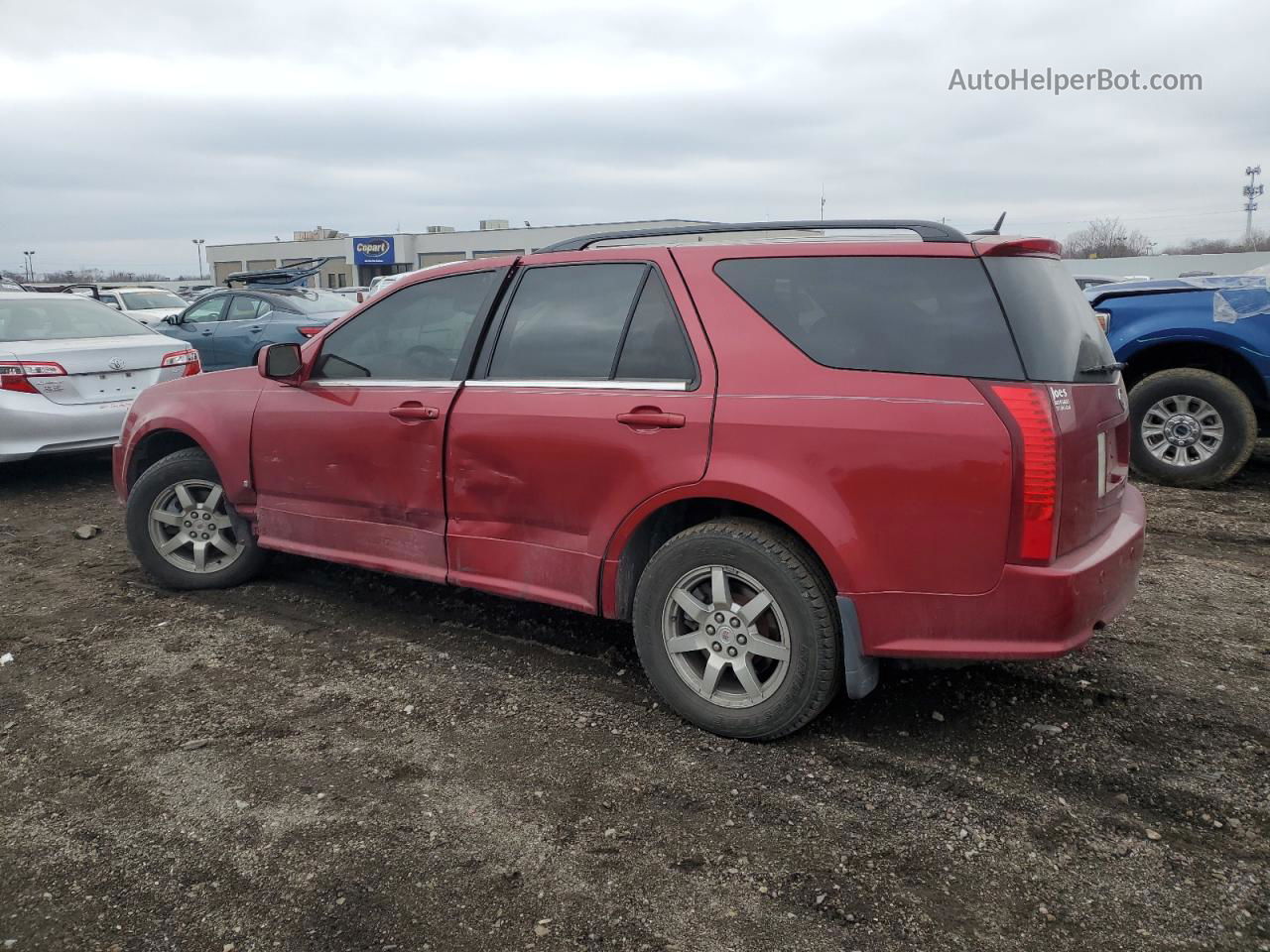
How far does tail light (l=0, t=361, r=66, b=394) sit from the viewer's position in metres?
7.09

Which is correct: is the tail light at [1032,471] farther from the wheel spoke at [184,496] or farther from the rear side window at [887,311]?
the wheel spoke at [184,496]

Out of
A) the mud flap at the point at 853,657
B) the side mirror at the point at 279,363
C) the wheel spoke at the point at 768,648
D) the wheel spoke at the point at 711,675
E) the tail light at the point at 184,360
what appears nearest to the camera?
the mud flap at the point at 853,657

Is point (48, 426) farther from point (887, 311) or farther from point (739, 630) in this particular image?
point (887, 311)

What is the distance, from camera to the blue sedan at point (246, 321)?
12.9 meters

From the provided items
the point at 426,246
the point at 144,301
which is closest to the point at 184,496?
the point at 144,301

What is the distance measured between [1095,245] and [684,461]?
81391 mm

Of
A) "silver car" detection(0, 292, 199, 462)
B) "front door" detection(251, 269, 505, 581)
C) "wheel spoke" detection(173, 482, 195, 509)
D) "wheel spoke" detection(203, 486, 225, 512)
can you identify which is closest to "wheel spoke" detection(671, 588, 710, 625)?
"front door" detection(251, 269, 505, 581)

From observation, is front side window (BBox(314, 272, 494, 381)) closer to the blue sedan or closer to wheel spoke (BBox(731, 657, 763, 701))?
wheel spoke (BBox(731, 657, 763, 701))

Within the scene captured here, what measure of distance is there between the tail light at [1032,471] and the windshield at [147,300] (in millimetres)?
21468

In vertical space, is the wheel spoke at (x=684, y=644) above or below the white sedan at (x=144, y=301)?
below

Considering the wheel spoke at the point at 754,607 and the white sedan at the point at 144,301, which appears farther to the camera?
the white sedan at the point at 144,301

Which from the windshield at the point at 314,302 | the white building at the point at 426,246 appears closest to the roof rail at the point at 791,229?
the windshield at the point at 314,302

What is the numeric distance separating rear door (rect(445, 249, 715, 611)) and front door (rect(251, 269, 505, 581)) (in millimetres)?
156

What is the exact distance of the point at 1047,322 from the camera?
3088mm
